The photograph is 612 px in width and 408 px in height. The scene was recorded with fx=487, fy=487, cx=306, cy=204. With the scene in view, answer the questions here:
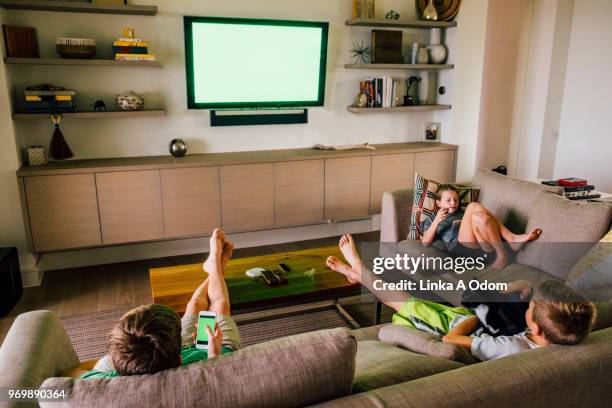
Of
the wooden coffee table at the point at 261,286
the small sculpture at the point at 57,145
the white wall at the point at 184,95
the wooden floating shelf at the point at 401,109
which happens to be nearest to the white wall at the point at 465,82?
the white wall at the point at 184,95

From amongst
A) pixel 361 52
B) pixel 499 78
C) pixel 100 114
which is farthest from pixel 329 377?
pixel 499 78

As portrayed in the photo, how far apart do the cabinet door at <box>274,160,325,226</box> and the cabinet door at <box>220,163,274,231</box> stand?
7 centimetres

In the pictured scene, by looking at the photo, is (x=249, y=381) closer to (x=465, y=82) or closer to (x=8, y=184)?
(x=8, y=184)

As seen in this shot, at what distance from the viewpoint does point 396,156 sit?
4453mm

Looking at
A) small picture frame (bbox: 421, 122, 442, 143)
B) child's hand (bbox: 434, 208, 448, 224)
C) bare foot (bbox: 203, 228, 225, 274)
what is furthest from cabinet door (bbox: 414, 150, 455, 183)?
bare foot (bbox: 203, 228, 225, 274)

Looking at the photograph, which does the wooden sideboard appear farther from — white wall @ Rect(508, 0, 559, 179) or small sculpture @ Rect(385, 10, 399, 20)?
small sculpture @ Rect(385, 10, 399, 20)

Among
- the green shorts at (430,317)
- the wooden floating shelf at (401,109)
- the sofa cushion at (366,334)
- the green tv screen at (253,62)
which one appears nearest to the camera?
the green shorts at (430,317)

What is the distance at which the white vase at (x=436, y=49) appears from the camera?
4.61 meters

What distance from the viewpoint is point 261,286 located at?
2635mm

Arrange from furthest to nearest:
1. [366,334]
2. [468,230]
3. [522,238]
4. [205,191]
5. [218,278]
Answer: [205,191], [468,230], [522,238], [218,278], [366,334]

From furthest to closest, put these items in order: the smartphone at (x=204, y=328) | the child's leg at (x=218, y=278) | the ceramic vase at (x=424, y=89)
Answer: the ceramic vase at (x=424, y=89) → the child's leg at (x=218, y=278) → the smartphone at (x=204, y=328)

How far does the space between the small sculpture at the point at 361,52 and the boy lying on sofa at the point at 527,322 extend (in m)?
2.91

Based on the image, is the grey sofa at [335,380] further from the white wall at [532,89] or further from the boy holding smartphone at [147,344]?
the white wall at [532,89]

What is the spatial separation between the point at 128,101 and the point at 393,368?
3185 millimetres
